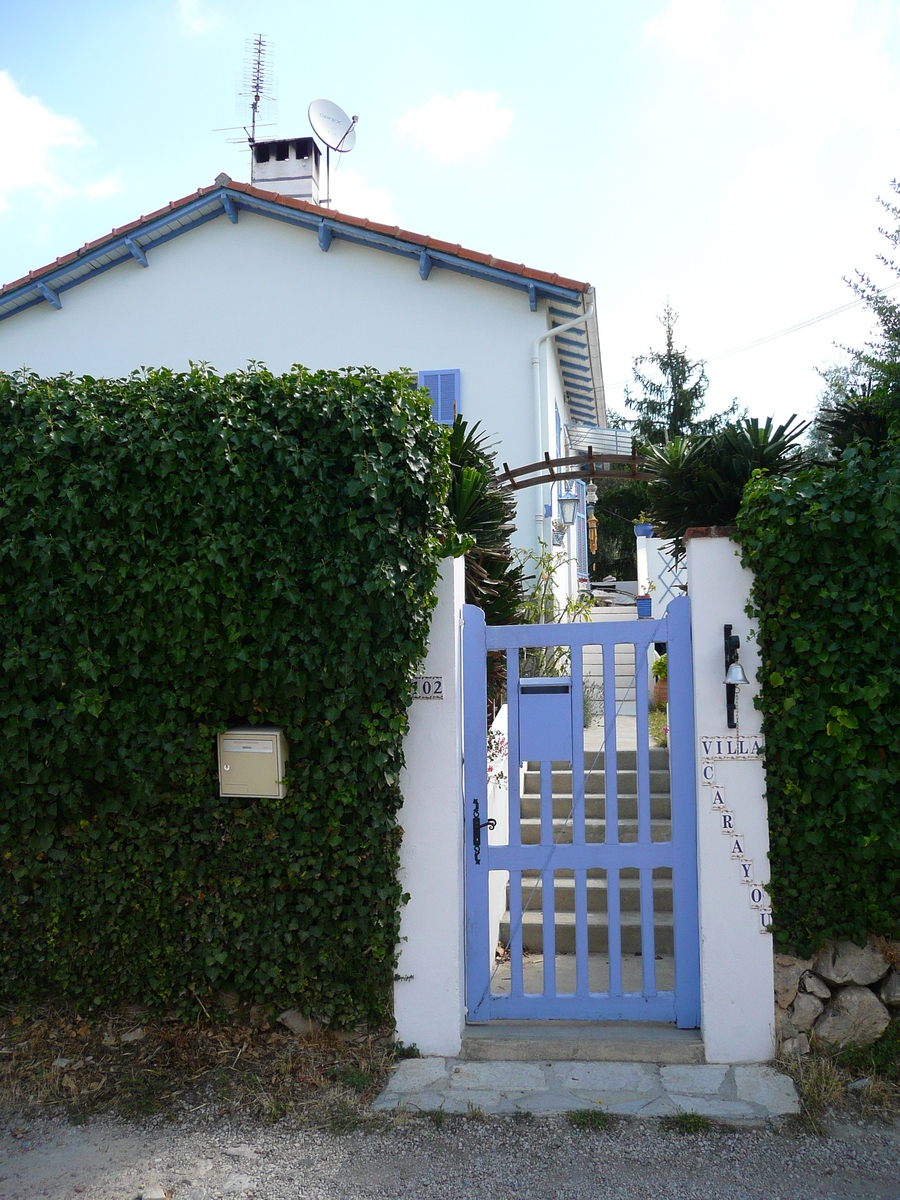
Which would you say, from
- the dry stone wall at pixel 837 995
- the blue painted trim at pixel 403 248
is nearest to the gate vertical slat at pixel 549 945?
the dry stone wall at pixel 837 995

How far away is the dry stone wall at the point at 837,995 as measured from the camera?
406cm

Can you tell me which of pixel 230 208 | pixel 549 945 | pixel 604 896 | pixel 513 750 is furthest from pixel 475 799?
pixel 230 208

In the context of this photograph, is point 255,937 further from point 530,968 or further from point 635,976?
point 635,976

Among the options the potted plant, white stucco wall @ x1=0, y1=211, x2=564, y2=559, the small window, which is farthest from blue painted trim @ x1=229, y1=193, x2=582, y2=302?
the potted plant

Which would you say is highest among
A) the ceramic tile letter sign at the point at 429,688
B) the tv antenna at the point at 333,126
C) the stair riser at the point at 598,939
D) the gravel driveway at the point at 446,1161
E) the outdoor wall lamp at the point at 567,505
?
the tv antenna at the point at 333,126

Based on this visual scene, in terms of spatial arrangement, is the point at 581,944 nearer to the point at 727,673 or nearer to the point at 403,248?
the point at 727,673

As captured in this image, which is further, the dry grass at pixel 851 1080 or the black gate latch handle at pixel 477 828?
the black gate latch handle at pixel 477 828

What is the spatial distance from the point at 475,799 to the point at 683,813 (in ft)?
3.57

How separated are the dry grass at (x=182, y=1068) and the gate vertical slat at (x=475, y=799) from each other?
550mm

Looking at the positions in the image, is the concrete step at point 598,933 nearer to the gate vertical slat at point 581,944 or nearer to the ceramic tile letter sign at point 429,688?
the gate vertical slat at point 581,944

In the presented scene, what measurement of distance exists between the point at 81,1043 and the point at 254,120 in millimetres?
13528

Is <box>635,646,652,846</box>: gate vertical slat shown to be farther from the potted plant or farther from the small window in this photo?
the small window

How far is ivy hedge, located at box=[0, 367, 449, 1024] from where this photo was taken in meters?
4.04

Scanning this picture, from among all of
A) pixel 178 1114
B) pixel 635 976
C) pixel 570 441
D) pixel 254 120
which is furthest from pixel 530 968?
pixel 254 120
